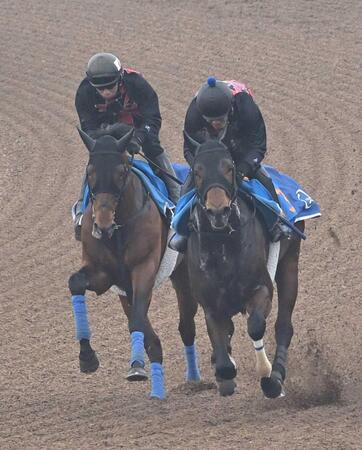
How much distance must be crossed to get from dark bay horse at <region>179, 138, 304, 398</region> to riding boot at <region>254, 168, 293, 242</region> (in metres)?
0.17

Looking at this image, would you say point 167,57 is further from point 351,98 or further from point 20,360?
point 20,360

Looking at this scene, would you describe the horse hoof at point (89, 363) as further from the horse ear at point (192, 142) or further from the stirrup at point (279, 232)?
the horse ear at point (192, 142)

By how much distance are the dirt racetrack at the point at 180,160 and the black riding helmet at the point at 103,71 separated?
9.29 ft

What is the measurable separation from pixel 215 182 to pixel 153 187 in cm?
199

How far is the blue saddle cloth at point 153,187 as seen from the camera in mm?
10625

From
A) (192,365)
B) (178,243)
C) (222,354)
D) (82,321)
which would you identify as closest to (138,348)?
(82,321)

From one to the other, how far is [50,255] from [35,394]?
427 centimetres

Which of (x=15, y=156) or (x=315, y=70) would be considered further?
(x=315, y=70)

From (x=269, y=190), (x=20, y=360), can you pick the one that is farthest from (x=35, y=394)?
(x=269, y=190)

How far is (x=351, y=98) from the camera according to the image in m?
20.6

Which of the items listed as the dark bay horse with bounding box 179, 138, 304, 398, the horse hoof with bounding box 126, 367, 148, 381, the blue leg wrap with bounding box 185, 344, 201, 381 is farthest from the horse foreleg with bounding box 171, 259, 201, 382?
the horse hoof with bounding box 126, 367, 148, 381

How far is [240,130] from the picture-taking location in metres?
9.91

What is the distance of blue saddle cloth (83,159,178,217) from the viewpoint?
418 inches

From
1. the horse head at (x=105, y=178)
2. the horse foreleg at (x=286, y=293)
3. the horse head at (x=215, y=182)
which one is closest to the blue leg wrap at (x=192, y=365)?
the horse foreleg at (x=286, y=293)
